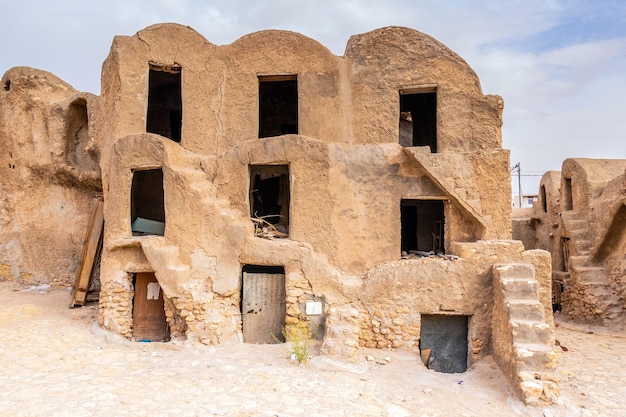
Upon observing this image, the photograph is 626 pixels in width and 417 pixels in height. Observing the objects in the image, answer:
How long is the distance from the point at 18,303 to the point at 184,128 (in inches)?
276

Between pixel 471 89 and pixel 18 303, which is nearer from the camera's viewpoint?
pixel 471 89

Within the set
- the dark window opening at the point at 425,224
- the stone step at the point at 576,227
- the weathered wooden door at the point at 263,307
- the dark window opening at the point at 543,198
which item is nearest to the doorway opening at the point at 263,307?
the weathered wooden door at the point at 263,307

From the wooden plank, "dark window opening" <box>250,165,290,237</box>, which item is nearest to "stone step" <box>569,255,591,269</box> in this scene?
"dark window opening" <box>250,165,290,237</box>

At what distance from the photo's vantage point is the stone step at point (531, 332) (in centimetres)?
671

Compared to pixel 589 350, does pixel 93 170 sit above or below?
above

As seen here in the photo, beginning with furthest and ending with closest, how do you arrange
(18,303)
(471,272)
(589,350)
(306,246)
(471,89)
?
(18,303) → (471,89) → (589,350) → (306,246) → (471,272)

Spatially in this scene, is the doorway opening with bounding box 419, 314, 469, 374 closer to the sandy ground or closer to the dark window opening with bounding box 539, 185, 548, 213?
the sandy ground

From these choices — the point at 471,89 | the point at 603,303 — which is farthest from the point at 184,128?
the point at 603,303

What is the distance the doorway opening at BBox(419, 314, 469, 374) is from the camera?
8.59m

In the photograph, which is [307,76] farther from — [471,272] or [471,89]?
[471,272]

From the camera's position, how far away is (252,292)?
9227 mm

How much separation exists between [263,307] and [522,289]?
513cm

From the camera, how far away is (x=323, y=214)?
921 centimetres

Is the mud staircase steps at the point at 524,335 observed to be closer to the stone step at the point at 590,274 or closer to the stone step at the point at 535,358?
the stone step at the point at 535,358
